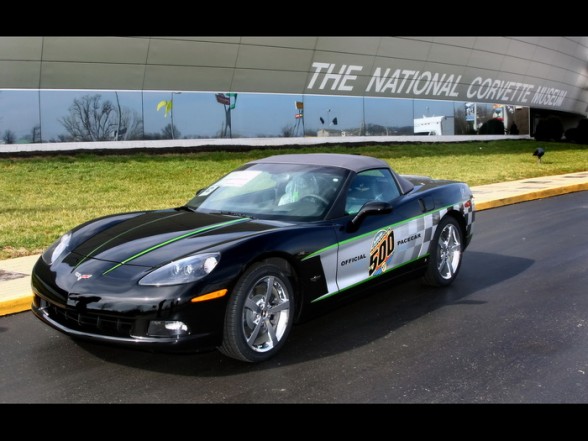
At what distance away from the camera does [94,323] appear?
419 cm

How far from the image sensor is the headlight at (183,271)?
417 cm

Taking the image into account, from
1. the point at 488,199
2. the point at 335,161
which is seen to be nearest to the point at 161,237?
the point at 335,161

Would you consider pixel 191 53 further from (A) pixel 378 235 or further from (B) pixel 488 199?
(A) pixel 378 235

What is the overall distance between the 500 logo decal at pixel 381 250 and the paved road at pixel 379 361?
0.45 metres

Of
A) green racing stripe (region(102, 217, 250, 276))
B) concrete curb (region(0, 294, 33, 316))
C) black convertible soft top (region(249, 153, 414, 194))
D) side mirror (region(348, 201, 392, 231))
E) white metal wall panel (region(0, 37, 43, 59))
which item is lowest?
concrete curb (region(0, 294, 33, 316))

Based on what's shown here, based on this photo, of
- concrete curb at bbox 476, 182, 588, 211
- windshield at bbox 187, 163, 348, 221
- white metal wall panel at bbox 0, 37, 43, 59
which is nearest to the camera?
windshield at bbox 187, 163, 348, 221

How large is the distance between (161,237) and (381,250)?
1880mm

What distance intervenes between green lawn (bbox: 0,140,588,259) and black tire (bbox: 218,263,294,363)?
5.14 metres

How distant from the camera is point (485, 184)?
17859mm

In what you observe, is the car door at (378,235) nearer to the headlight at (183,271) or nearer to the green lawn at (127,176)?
the headlight at (183,271)

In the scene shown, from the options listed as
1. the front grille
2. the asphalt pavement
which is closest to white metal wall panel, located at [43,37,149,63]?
the asphalt pavement

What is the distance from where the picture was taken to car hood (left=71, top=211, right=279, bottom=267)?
4.46 meters

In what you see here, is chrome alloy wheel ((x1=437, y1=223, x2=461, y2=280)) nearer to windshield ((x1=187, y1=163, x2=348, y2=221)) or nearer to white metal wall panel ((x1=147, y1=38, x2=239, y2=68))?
windshield ((x1=187, y1=163, x2=348, y2=221))

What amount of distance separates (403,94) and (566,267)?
22.7 metres
